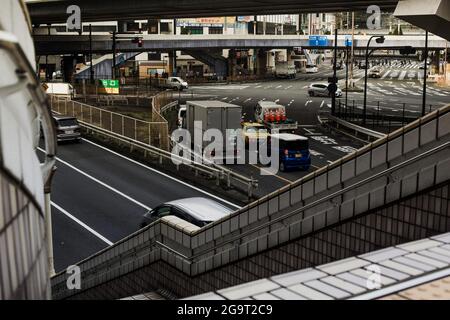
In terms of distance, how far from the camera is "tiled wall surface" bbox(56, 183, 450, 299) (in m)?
7.81

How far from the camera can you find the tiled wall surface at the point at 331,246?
781 centimetres

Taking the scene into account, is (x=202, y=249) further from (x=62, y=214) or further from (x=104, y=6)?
(x=104, y=6)

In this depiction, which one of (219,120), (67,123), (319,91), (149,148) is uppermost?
(219,120)

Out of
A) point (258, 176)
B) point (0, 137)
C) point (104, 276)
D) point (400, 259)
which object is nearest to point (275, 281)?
point (400, 259)

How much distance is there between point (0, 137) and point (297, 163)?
25253 mm

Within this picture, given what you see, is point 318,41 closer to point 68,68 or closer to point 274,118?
→ point 68,68

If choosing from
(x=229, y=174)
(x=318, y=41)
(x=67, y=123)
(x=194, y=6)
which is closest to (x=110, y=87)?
(x=194, y=6)

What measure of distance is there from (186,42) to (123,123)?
55.1 m

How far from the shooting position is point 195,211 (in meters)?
17.4

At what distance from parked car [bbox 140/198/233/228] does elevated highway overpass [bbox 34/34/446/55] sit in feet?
198

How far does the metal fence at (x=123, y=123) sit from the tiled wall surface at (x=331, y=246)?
20.0 meters

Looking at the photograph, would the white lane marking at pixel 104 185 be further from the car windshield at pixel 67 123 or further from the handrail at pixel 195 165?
the handrail at pixel 195 165

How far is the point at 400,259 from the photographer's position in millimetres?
6559

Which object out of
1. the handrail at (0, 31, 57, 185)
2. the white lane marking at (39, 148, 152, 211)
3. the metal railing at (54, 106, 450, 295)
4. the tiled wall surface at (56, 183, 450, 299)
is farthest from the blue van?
the handrail at (0, 31, 57, 185)
